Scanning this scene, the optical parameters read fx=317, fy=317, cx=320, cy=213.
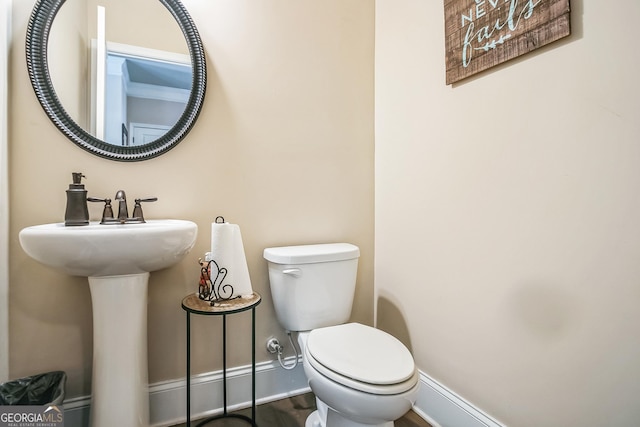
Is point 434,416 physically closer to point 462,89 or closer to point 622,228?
→ point 622,228

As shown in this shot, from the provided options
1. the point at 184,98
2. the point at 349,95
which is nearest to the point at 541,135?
the point at 349,95

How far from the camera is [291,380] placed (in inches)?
62.9

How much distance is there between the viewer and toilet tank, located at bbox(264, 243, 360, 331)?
138 centimetres

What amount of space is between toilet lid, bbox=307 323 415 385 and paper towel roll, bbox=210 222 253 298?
35 centimetres

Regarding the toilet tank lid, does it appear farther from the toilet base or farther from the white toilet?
the toilet base

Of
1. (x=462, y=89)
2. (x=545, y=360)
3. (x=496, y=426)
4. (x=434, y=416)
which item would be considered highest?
(x=462, y=89)

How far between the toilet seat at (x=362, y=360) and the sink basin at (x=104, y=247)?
2.01 ft

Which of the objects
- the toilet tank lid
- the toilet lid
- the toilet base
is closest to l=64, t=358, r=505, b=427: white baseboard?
the toilet base

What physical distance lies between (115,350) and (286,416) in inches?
31.1

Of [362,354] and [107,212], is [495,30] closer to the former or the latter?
[362,354]

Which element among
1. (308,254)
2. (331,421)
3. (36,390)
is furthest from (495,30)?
(36,390)

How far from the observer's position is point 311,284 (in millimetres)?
1391

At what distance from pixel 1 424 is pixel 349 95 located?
190 cm

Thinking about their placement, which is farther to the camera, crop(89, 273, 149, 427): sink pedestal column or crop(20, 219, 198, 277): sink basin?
crop(89, 273, 149, 427): sink pedestal column
